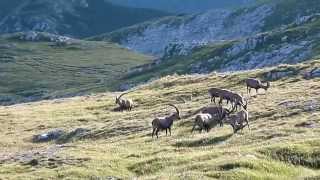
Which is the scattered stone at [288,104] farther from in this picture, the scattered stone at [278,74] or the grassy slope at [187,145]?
the scattered stone at [278,74]

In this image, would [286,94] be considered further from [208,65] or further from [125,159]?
[208,65]

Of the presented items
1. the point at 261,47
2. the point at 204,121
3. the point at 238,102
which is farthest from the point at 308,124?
the point at 261,47

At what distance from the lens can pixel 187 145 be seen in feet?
147

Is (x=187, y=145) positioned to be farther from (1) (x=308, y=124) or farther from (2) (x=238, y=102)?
(2) (x=238, y=102)

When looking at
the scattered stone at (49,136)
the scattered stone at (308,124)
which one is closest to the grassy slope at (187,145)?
the scattered stone at (308,124)

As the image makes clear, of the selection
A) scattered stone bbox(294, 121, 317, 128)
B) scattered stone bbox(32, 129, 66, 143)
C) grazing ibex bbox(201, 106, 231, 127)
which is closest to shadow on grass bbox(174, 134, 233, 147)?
scattered stone bbox(294, 121, 317, 128)

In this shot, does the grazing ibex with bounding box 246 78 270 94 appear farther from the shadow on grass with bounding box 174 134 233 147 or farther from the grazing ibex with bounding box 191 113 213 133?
the shadow on grass with bounding box 174 134 233 147

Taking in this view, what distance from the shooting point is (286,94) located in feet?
205

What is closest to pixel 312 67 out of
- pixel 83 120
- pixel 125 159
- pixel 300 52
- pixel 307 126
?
pixel 83 120

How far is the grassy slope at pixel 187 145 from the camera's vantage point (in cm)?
3556

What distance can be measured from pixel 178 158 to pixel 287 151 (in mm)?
6260

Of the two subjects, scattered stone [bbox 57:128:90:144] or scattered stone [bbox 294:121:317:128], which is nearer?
scattered stone [bbox 294:121:317:128]

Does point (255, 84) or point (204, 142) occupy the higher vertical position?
point (255, 84)

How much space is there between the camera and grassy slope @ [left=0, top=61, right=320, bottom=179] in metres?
35.6
